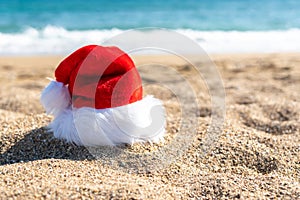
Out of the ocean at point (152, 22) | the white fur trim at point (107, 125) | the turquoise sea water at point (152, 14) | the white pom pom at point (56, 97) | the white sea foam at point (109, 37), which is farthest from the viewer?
the turquoise sea water at point (152, 14)

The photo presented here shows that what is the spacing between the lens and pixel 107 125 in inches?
83.8

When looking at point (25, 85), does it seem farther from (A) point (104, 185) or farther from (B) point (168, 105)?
(A) point (104, 185)

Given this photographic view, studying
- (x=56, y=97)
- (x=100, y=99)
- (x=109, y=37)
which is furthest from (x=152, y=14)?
(x=100, y=99)

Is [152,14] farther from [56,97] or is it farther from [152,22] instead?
[56,97]

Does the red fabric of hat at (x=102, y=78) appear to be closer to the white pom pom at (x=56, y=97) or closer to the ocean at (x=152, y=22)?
the white pom pom at (x=56, y=97)

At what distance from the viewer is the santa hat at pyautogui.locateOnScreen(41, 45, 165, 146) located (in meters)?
2.12

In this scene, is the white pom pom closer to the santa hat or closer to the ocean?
the santa hat

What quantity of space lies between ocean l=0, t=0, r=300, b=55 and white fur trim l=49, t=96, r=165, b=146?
510cm

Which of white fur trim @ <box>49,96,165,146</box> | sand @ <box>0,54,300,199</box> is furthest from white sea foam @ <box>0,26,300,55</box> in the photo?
white fur trim @ <box>49,96,165,146</box>

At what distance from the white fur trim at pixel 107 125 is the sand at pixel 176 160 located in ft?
0.18

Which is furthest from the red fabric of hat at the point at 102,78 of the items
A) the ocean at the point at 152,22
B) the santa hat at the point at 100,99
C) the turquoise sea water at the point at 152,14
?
the turquoise sea water at the point at 152,14

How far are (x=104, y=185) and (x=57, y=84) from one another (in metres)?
0.79

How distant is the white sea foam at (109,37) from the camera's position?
7410mm

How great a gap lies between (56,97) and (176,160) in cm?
82
